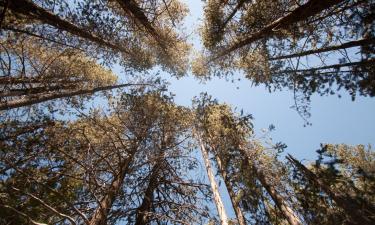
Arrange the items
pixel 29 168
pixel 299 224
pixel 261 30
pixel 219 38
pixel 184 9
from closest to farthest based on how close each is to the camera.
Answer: pixel 29 168 → pixel 299 224 → pixel 261 30 → pixel 219 38 → pixel 184 9

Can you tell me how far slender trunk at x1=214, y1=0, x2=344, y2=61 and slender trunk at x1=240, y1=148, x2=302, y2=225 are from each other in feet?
14.2

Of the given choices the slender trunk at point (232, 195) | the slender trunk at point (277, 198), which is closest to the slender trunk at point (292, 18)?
the slender trunk at point (277, 198)

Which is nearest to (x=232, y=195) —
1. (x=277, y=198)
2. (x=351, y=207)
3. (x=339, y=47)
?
(x=277, y=198)

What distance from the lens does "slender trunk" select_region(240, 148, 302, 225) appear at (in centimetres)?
884

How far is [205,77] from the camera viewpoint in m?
16.6

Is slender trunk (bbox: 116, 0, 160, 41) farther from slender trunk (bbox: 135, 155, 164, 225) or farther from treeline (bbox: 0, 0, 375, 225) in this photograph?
slender trunk (bbox: 135, 155, 164, 225)

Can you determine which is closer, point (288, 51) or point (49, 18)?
point (49, 18)

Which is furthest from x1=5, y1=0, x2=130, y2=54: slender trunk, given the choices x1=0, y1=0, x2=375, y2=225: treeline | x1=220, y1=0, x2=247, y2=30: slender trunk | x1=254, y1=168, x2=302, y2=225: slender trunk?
x1=254, y1=168, x2=302, y2=225: slender trunk

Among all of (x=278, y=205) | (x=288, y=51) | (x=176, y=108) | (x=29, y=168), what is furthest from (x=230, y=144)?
(x=29, y=168)

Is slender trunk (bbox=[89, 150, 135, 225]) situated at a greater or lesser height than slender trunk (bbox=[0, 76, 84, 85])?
lesser

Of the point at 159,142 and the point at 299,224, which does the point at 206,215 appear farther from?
the point at 159,142

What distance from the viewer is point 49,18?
9.93m

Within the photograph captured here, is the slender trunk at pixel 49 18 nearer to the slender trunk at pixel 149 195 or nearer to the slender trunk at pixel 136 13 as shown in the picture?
the slender trunk at pixel 136 13

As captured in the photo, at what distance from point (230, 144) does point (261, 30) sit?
177 inches
